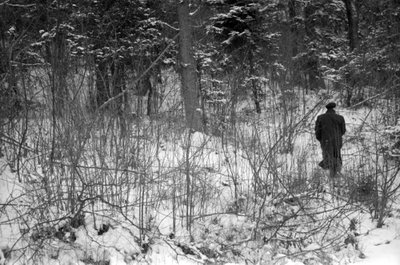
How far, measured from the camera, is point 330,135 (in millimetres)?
9000

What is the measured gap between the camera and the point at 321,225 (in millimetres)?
6688

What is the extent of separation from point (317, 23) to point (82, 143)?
17.0 metres

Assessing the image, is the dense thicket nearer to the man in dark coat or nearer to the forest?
the forest

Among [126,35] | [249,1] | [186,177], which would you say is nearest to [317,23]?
[249,1]

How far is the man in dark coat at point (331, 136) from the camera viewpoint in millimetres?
8047

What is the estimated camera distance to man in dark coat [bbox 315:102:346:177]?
8.05 metres

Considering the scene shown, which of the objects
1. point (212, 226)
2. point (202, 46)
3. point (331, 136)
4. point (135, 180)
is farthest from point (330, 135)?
point (202, 46)

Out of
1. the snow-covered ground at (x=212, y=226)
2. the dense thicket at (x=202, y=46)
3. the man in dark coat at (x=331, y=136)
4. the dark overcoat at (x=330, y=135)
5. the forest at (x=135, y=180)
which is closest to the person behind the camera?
the snow-covered ground at (x=212, y=226)

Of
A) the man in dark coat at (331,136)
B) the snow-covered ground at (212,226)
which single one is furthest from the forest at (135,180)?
the man in dark coat at (331,136)

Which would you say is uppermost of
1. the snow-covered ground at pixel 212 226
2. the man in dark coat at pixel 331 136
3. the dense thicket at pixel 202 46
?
the dense thicket at pixel 202 46

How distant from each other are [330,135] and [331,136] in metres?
0.05

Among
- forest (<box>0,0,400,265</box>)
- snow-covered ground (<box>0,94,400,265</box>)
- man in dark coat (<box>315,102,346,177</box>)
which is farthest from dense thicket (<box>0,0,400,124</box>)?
snow-covered ground (<box>0,94,400,265</box>)

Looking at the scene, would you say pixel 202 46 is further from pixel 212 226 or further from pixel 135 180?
pixel 135 180

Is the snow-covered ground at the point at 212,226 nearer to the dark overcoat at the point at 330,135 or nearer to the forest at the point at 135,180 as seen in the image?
the forest at the point at 135,180
